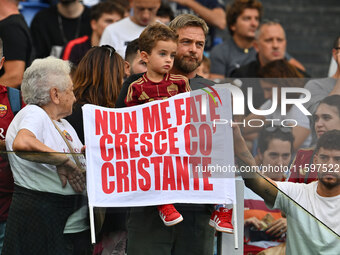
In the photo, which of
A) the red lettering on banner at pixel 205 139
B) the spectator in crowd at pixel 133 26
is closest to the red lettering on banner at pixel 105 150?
the red lettering on banner at pixel 205 139

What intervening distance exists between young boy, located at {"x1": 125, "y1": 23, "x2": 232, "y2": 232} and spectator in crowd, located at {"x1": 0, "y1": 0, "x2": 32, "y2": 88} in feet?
5.58

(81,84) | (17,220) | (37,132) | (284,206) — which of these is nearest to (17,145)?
(37,132)

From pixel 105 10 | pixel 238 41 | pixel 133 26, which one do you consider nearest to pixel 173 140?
pixel 133 26

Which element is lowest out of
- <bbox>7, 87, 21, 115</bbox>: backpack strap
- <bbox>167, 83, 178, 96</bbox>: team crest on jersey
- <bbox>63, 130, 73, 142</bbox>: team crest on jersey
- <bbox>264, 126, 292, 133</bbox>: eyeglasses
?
<bbox>264, 126, 292, 133</bbox>: eyeglasses

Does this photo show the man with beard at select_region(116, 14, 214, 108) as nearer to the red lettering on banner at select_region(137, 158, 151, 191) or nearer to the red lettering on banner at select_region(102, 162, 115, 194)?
the red lettering on banner at select_region(137, 158, 151, 191)

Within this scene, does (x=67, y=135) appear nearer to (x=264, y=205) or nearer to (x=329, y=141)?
(x=264, y=205)

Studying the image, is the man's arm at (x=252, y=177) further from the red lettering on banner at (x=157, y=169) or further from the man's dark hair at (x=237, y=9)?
the man's dark hair at (x=237, y=9)

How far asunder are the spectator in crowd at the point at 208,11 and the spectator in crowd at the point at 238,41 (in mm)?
275

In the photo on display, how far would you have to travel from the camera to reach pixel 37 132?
559 cm

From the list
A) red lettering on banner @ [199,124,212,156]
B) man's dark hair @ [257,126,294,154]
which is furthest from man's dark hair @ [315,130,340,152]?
red lettering on banner @ [199,124,212,156]

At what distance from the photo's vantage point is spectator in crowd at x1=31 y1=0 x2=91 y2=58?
30.3 ft

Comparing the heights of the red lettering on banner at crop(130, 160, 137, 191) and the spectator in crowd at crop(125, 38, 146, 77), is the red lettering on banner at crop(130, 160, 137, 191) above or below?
below

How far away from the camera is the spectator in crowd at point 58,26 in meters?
9.24

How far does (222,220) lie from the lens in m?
5.55
